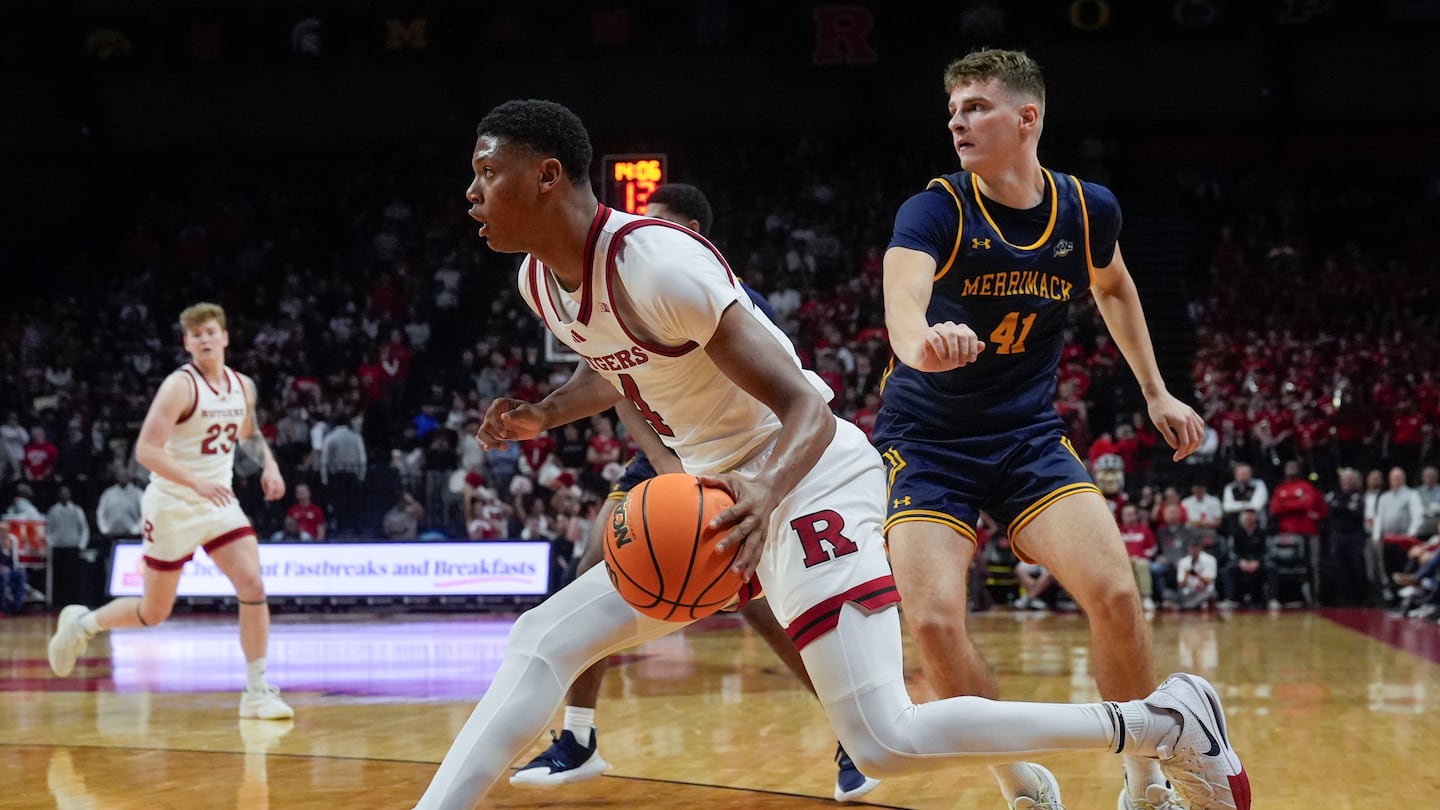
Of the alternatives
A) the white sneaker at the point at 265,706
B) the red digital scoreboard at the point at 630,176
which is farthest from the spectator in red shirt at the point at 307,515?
the white sneaker at the point at 265,706

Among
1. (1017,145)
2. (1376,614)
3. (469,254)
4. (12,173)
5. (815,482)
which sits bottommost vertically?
(1376,614)

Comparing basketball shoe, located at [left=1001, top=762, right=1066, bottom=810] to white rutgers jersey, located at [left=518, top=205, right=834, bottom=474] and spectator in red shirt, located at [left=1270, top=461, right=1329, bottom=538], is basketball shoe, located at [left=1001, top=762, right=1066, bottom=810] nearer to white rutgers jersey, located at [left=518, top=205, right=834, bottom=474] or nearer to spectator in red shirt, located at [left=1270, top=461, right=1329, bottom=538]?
white rutgers jersey, located at [left=518, top=205, right=834, bottom=474]

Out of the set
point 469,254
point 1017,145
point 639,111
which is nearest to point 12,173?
point 469,254

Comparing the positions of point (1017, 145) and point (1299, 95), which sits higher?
point (1299, 95)

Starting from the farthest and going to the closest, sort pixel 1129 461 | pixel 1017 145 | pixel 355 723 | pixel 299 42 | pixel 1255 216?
pixel 299 42
pixel 1255 216
pixel 1129 461
pixel 355 723
pixel 1017 145

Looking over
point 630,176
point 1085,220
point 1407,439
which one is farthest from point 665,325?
point 1407,439

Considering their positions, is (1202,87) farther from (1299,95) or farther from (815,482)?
(815,482)

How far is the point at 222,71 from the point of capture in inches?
931

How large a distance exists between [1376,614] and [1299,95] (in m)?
11.6

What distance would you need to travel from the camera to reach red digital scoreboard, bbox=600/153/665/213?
10.7 meters

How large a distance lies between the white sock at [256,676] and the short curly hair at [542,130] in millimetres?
4461

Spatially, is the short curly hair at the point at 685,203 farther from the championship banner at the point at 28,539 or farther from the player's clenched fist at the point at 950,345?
the championship banner at the point at 28,539

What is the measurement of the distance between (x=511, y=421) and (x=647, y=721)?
323cm

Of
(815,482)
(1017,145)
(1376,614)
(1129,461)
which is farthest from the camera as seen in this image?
(1129,461)
